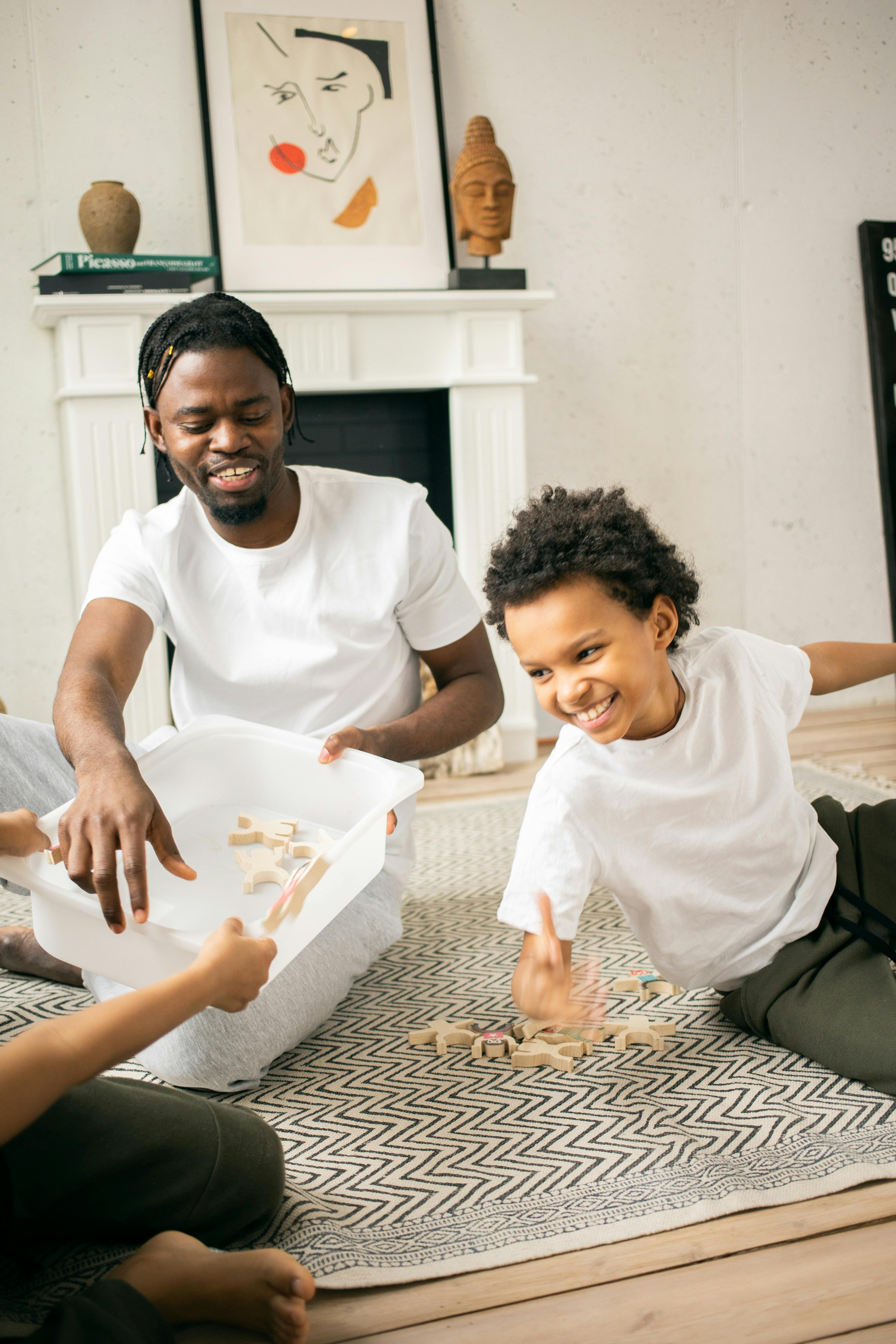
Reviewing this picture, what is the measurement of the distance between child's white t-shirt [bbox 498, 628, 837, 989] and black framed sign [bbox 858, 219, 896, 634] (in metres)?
2.49

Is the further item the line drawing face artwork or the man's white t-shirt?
the line drawing face artwork

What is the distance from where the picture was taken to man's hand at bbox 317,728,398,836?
1.37 m

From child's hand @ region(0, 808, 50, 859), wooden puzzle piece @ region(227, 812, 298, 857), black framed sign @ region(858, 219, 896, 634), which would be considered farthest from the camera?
black framed sign @ region(858, 219, 896, 634)

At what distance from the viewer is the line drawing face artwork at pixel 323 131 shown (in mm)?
2904

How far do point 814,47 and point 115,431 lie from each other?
2496 millimetres

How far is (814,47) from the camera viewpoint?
3.44m

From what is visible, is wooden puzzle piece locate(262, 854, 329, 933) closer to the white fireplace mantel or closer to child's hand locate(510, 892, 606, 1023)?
child's hand locate(510, 892, 606, 1023)

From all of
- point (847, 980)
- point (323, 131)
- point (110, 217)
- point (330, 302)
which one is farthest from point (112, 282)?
point (847, 980)

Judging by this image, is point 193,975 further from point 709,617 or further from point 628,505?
point 709,617

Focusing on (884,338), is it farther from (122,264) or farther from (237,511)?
(237,511)

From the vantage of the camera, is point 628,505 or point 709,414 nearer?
point 628,505

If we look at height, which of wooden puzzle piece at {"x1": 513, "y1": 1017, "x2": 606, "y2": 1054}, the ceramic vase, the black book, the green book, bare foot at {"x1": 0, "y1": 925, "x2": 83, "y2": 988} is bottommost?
wooden puzzle piece at {"x1": 513, "y1": 1017, "x2": 606, "y2": 1054}

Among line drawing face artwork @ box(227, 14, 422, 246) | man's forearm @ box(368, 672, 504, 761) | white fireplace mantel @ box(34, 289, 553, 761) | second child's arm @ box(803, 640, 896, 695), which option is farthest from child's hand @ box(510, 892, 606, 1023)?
line drawing face artwork @ box(227, 14, 422, 246)

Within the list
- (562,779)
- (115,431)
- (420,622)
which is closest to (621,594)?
(562,779)
